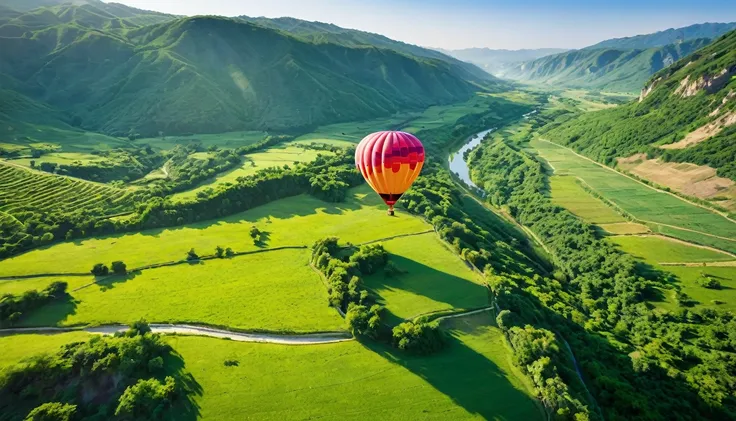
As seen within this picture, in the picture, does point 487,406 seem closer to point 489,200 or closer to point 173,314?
point 173,314

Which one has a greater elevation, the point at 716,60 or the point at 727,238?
the point at 716,60

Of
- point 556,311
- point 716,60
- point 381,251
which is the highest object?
point 716,60

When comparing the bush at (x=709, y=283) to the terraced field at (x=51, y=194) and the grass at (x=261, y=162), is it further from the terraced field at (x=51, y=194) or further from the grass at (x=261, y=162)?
the terraced field at (x=51, y=194)

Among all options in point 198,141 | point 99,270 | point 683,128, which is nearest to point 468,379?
point 99,270

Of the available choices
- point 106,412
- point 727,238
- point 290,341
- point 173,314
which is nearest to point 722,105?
point 727,238

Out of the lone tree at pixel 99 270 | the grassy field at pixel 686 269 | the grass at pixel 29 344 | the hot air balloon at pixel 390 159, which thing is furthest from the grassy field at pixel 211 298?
the grassy field at pixel 686 269

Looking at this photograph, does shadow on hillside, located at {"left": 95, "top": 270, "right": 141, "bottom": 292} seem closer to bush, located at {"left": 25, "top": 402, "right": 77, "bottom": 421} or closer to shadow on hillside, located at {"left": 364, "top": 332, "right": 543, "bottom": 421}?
bush, located at {"left": 25, "top": 402, "right": 77, "bottom": 421}

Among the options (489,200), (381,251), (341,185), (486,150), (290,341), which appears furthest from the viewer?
(486,150)
